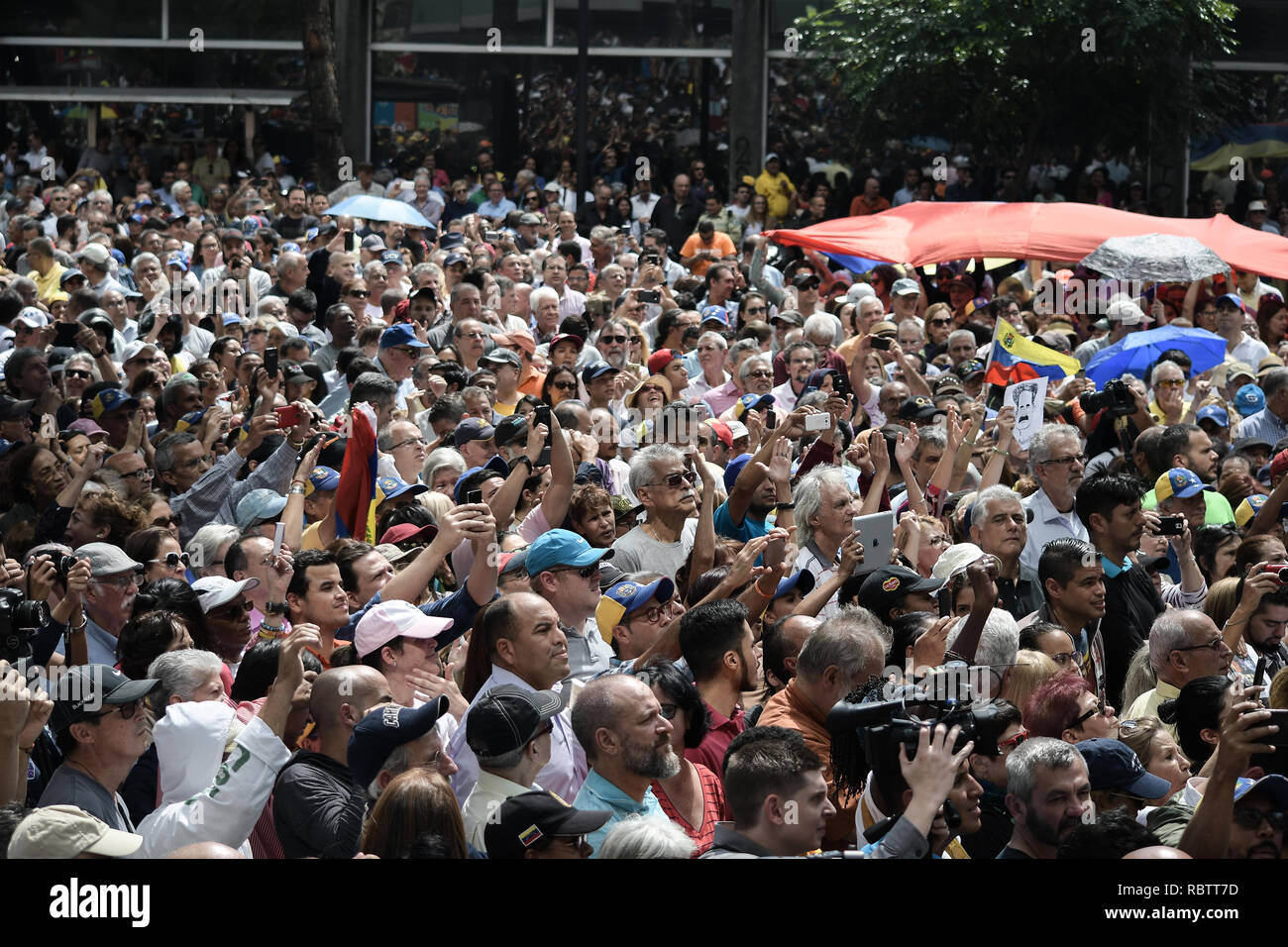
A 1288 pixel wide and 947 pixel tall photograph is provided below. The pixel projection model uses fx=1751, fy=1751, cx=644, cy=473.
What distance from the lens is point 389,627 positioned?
215 inches

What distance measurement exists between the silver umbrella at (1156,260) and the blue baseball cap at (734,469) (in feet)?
19.6

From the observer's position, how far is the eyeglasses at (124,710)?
473 cm

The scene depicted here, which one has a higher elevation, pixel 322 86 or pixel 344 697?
pixel 322 86

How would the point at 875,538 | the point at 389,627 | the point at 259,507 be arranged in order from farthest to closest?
the point at 259,507, the point at 875,538, the point at 389,627

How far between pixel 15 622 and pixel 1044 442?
15.0ft

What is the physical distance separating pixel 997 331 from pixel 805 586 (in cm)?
515

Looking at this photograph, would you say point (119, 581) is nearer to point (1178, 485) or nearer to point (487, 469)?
point (487, 469)

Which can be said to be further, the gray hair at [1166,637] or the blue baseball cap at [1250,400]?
the blue baseball cap at [1250,400]

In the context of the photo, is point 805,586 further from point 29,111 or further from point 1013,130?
point 29,111

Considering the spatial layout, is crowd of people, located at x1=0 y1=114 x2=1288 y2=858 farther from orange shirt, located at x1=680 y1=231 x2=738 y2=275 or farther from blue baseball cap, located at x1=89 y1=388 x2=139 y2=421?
orange shirt, located at x1=680 y1=231 x2=738 y2=275

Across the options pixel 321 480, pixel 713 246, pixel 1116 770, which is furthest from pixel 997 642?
pixel 713 246

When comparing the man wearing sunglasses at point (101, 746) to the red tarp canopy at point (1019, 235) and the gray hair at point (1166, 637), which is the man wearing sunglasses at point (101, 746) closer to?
the gray hair at point (1166, 637)

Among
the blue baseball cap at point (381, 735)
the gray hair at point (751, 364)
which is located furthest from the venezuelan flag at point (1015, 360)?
the blue baseball cap at point (381, 735)
